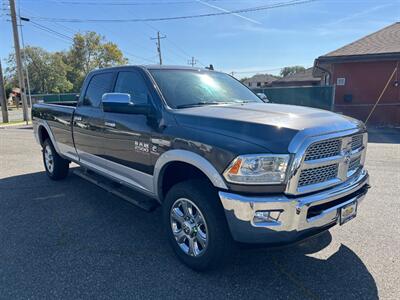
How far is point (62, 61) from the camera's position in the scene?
66750 millimetres

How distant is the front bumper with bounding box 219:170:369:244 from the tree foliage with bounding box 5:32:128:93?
65277 millimetres

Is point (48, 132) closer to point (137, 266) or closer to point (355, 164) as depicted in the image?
point (137, 266)

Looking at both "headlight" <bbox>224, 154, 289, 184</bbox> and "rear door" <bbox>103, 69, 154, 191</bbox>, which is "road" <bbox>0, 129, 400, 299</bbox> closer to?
"headlight" <bbox>224, 154, 289, 184</bbox>

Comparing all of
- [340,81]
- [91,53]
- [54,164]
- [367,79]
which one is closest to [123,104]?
[54,164]

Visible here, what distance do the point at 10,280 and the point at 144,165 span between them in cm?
162

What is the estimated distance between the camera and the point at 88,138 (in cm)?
459

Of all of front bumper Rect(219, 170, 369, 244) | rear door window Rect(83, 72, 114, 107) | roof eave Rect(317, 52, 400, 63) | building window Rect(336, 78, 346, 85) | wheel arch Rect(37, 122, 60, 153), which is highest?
roof eave Rect(317, 52, 400, 63)

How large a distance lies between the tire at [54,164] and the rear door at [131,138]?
7.26ft

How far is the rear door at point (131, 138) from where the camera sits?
3.44 m

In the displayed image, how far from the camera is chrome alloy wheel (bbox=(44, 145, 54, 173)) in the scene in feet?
19.9

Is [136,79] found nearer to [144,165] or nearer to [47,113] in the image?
[144,165]

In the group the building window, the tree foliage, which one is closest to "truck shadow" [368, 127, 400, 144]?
the building window

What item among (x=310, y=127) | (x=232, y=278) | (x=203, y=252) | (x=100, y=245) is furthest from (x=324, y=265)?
(x=100, y=245)

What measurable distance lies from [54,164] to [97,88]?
2.17m
